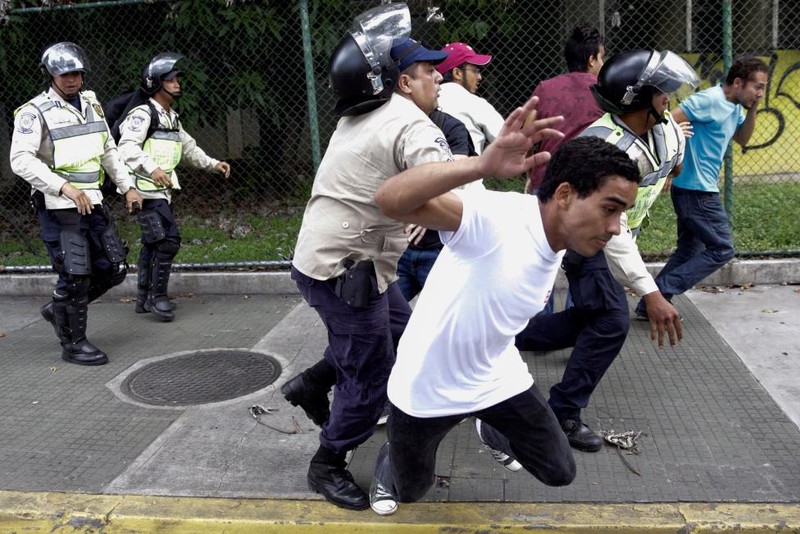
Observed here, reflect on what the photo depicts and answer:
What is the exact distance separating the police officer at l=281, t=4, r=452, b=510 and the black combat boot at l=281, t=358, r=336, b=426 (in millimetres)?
252

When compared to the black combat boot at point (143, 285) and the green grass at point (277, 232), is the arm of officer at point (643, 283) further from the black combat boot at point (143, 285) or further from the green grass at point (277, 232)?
the black combat boot at point (143, 285)

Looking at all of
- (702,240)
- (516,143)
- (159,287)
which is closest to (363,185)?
(516,143)

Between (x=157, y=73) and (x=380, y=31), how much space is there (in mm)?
3451

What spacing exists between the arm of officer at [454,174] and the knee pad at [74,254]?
3.41 meters

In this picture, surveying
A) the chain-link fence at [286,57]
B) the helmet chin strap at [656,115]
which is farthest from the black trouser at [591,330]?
the chain-link fence at [286,57]

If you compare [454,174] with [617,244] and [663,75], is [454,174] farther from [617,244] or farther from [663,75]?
[663,75]

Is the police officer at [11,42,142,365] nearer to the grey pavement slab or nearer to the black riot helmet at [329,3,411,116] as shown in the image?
the grey pavement slab

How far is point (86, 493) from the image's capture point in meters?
3.59

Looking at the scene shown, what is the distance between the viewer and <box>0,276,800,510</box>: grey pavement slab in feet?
11.6

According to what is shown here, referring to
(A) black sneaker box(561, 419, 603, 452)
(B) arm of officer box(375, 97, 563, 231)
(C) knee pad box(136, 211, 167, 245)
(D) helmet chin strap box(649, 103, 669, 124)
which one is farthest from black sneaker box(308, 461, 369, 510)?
(C) knee pad box(136, 211, 167, 245)

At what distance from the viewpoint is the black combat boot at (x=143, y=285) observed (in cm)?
650

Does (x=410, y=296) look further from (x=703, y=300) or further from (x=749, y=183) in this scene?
(x=749, y=183)

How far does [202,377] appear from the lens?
5012 mm

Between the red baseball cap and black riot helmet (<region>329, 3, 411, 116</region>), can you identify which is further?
the red baseball cap
